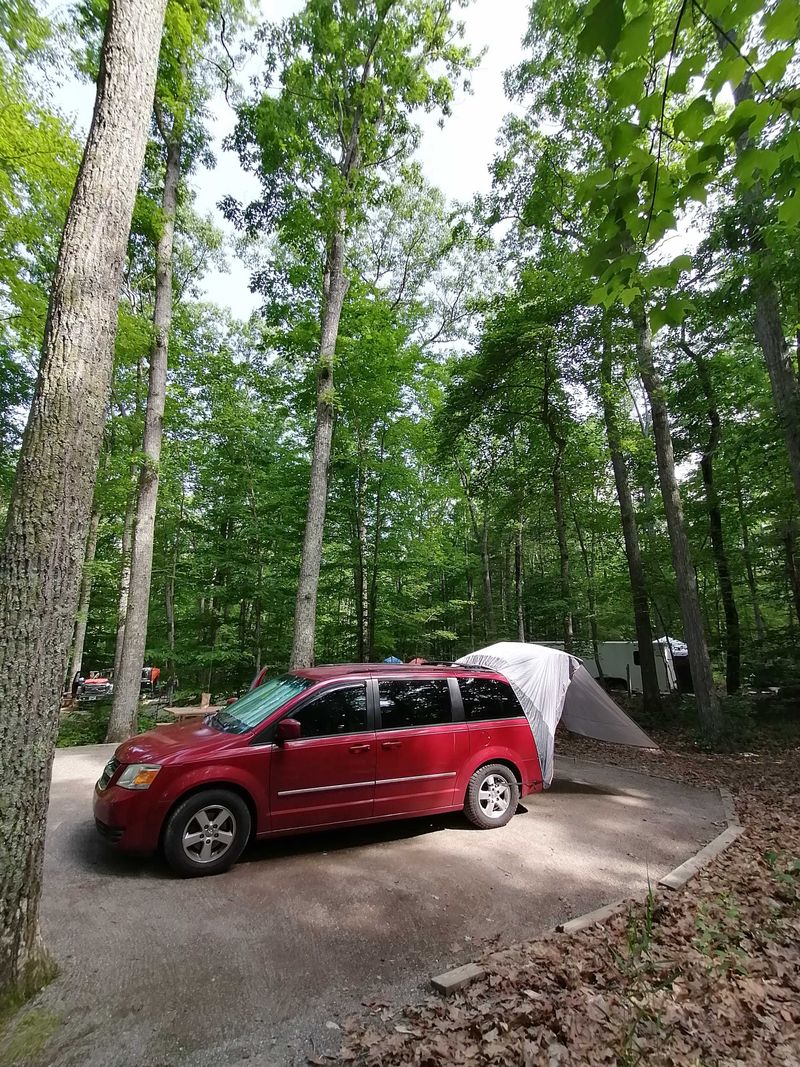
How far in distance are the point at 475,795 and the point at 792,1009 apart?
3390mm

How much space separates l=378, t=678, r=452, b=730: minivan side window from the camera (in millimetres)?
5262

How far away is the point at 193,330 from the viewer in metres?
18.4

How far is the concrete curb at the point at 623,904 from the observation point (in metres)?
2.90

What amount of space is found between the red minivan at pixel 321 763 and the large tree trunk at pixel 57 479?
1386 mm

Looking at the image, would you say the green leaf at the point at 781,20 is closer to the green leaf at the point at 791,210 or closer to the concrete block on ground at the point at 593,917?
the green leaf at the point at 791,210

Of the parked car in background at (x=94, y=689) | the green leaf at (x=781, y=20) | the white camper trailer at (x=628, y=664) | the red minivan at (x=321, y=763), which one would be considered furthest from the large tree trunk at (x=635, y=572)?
the parked car in background at (x=94, y=689)

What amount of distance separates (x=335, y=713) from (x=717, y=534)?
13.8 meters

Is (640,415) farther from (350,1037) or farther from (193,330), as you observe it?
(350,1037)

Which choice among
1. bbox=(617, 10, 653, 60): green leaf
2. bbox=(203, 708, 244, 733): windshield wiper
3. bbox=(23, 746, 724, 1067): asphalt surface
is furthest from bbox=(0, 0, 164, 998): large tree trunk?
bbox=(617, 10, 653, 60): green leaf

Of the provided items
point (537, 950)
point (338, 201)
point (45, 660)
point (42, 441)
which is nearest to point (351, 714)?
point (537, 950)

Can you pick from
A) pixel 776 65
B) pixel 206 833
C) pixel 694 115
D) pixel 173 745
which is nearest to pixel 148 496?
pixel 173 745

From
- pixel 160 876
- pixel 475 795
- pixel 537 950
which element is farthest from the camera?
pixel 475 795

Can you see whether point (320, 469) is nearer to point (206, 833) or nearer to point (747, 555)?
point (206, 833)

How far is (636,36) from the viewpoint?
76.2 inches
